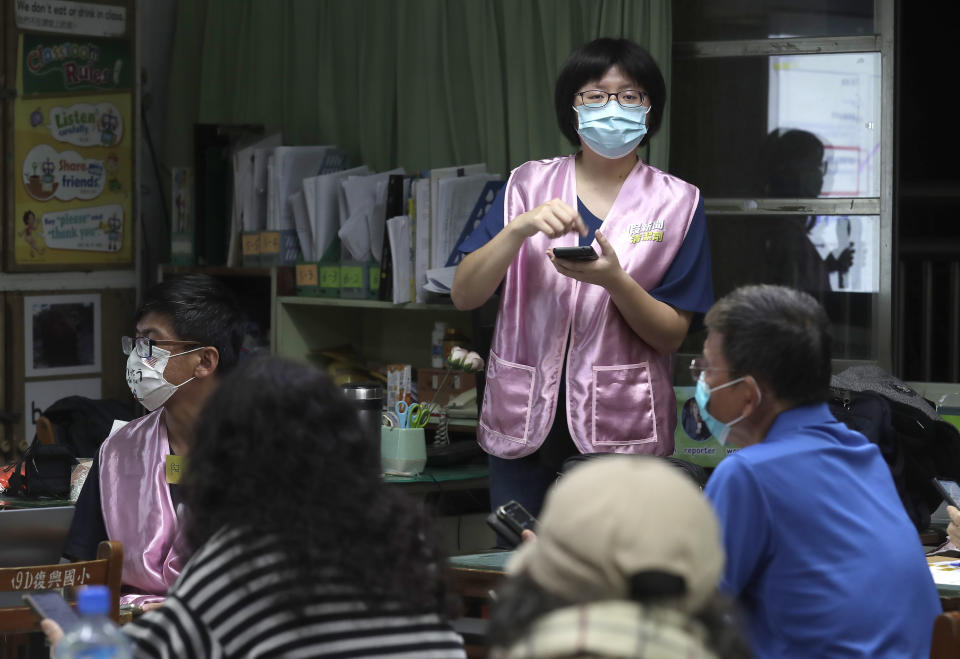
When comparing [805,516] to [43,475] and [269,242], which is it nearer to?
[43,475]

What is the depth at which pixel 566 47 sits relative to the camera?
4047 millimetres

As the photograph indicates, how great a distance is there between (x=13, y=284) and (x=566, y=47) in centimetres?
217

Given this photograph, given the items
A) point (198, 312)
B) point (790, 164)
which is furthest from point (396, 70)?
point (198, 312)

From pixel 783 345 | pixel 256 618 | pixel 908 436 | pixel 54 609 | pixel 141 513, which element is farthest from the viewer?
pixel 908 436

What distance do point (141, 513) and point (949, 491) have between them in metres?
1.60

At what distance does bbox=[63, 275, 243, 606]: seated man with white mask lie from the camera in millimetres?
2377

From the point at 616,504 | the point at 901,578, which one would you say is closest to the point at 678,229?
the point at 901,578

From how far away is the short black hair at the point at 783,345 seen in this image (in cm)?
175

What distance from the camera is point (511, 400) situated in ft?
8.91

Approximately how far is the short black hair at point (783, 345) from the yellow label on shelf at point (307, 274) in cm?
271

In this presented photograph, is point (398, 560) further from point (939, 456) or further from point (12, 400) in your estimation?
point (12, 400)

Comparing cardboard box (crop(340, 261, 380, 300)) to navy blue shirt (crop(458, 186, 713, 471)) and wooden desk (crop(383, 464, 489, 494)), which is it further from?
navy blue shirt (crop(458, 186, 713, 471))

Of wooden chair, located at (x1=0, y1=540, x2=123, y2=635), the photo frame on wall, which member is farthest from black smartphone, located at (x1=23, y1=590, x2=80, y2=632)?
the photo frame on wall

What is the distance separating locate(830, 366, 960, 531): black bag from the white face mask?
1.50 meters
